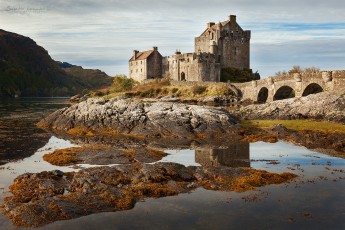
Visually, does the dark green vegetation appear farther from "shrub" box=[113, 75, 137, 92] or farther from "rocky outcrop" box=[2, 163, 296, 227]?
"rocky outcrop" box=[2, 163, 296, 227]

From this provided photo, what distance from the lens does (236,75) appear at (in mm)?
92438

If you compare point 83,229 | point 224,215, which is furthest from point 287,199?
point 83,229

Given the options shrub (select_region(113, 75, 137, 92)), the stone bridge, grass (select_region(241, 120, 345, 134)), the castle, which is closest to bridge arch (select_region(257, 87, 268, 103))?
the stone bridge

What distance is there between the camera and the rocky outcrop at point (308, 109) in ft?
146

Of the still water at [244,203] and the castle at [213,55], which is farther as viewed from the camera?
the castle at [213,55]

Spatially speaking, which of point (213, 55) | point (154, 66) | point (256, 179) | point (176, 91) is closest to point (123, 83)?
point (154, 66)

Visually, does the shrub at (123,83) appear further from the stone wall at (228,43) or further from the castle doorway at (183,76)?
the stone wall at (228,43)

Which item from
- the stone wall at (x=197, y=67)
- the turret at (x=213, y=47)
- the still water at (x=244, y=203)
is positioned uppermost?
the turret at (x=213, y=47)

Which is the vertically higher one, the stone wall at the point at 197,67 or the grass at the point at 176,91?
the stone wall at the point at 197,67

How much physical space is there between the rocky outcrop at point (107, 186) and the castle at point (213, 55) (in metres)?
68.1

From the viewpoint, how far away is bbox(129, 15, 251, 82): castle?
8888 cm

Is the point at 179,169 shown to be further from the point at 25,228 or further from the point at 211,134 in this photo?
the point at 211,134

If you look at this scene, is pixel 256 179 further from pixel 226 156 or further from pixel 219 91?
pixel 219 91

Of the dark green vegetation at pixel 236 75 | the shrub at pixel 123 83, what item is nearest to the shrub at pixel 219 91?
the dark green vegetation at pixel 236 75
